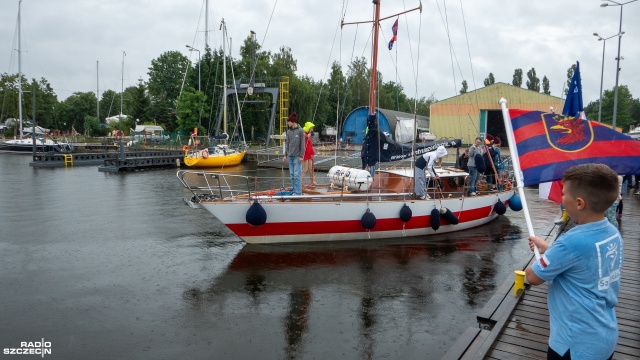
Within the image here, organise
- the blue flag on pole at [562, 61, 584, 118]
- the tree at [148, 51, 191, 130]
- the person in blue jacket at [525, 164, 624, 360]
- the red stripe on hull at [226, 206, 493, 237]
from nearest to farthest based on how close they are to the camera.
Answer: the person in blue jacket at [525, 164, 624, 360], the blue flag on pole at [562, 61, 584, 118], the red stripe on hull at [226, 206, 493, 237], the tree at [148, 51, 191, 130]

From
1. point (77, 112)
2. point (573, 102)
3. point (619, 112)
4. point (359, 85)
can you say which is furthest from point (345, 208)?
point (77, 112)

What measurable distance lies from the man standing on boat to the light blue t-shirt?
9469 millimetres

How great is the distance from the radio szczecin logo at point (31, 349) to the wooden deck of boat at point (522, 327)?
211 inches

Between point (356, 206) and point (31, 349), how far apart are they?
761 centimetres

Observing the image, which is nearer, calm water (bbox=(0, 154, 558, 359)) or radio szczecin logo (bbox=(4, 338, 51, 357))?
radio szczecin logo (bbox=(4, 338, 51, 357))

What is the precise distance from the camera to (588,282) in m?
2.81

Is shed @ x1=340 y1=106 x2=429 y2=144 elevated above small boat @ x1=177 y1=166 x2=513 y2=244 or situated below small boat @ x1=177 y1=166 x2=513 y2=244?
above

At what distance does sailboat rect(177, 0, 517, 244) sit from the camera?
37.0 ft

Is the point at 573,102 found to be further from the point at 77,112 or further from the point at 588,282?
the point at 77,112

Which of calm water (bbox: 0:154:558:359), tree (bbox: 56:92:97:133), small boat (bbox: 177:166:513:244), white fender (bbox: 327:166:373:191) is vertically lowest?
calm water (bbox: 0:154:558:359)

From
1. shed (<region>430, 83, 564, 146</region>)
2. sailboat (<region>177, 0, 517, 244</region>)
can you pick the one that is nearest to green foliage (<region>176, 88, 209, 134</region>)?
shed (<region>430, 83, 564, 146</region>)

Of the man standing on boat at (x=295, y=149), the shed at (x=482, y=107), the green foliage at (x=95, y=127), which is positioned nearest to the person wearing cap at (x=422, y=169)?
the man standing on boat at (x=295, y=149)

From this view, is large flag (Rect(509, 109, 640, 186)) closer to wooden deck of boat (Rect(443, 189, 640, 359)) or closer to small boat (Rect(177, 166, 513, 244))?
wooden deck of boat (Rect(443, 189, 640, 359))

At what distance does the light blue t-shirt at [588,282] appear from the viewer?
2.78 meters
